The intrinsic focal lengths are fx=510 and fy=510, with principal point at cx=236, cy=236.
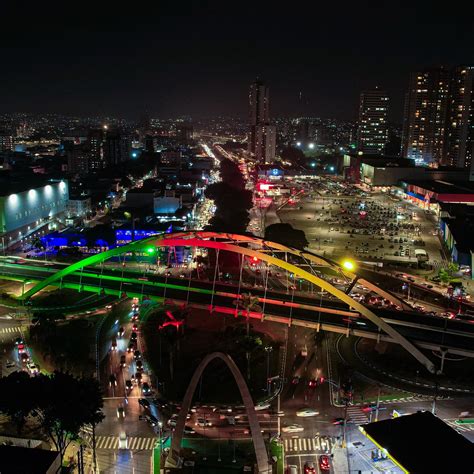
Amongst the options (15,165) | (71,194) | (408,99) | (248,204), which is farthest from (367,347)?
(408,99)

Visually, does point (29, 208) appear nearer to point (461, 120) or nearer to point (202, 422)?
point (202, 422)

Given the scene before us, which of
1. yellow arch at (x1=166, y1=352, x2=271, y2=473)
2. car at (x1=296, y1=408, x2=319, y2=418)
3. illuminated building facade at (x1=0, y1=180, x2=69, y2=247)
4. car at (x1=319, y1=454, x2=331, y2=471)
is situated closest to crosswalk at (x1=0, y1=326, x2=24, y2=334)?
yellow arch at (x1=166, y1=352, x2=271, y2=473)

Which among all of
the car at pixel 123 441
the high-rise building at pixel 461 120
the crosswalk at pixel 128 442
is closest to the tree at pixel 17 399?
the crosswalk at pixel 128 442

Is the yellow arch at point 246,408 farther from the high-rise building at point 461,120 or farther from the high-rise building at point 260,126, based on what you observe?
the high-rise building at point 260,126

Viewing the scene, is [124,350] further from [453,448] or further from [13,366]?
[453,448]

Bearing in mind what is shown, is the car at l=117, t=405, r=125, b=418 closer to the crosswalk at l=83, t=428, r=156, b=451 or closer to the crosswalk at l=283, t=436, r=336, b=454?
the crosswalk at l=83, t=428, r=156, b=451
